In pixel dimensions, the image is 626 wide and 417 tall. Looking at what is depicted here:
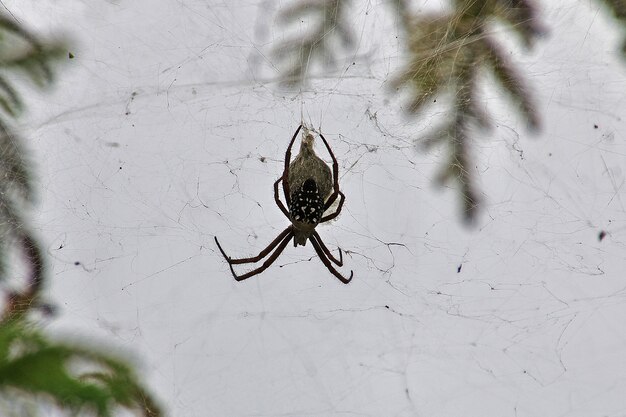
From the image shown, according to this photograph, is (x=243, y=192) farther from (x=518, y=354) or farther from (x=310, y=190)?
(x=518, y=354)

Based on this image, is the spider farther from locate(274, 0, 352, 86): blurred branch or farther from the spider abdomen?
locate(274, 0, 352, 86): blurred branch

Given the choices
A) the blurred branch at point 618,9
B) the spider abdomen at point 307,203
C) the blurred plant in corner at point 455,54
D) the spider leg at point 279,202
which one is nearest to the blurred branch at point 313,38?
the blurred plant in corner at point 455,54

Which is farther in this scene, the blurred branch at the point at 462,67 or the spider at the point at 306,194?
the spider at the point at 306,194

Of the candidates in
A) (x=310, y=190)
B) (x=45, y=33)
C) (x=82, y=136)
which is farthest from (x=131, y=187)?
(x=310, y=190)

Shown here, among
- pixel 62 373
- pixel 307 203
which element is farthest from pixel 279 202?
pixel 62 373

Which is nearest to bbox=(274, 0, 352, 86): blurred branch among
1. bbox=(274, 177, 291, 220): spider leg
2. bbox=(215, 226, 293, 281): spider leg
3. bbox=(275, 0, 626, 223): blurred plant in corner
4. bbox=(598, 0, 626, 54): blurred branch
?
bbox=(275, 0, 626, 223): blurred plant in corner

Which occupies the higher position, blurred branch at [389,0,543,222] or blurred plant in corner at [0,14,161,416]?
blurred branch at [389,0,543,222]

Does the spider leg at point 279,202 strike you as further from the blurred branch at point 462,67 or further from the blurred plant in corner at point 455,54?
the blurred branch at point 462,67
